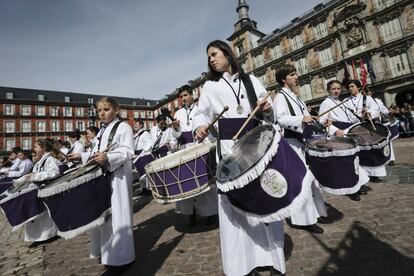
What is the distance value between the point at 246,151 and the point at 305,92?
31.3 m

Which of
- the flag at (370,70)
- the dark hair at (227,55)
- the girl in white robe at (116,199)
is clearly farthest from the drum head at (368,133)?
the flag at (370,70)

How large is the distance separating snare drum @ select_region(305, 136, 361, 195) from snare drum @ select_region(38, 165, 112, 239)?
2.57 m

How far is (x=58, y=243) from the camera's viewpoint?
4074 millimetres

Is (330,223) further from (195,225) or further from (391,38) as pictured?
(391,38)

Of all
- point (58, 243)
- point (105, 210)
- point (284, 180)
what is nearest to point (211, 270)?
point (105, 210)

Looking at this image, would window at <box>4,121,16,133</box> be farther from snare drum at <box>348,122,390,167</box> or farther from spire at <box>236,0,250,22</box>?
snare drum at <box>348,122,390,167</box>

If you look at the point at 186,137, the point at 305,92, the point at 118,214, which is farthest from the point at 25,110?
the point at 118,214

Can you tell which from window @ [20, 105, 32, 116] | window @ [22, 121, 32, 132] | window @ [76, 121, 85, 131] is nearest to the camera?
window @ [22, 121, 32, 132]

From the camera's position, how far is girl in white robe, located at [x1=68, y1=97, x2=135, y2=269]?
253cm

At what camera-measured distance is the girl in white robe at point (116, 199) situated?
8.30ft

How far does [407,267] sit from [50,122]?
61496 millimetres

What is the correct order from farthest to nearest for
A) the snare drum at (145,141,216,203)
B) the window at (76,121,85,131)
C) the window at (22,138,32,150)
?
the window at (76,121,85,131) → the window at (22,138,32,150) → the snare drum at (145,141,216,203)

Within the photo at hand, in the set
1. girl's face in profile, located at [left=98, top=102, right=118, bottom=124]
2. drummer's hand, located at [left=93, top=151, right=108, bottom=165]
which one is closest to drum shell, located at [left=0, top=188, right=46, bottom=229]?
girl's face in profile, located at [left=98, top=102, right=118, bottom=124]

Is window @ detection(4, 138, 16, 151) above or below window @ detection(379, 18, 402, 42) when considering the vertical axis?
below
